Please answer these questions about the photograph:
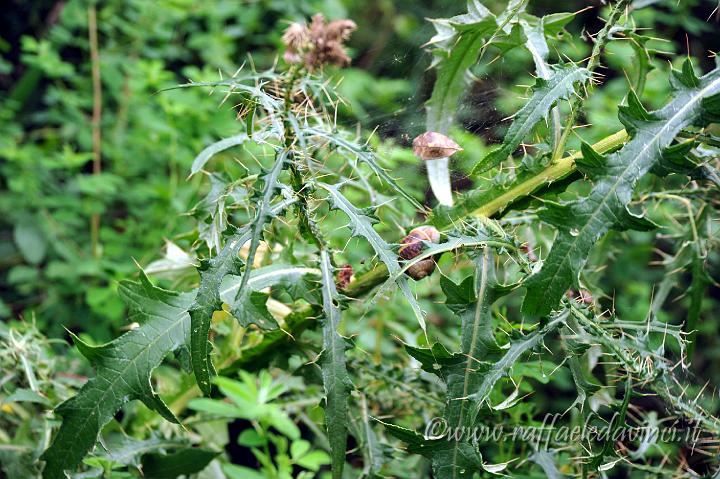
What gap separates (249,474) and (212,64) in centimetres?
242

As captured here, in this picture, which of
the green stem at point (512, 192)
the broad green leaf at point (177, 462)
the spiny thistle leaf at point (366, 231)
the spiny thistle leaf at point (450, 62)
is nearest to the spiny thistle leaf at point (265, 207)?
the spiny thistle leaf at point (366, 231)

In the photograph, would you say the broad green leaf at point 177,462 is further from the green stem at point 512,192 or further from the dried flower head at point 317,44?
the dried flower head at point 317,44

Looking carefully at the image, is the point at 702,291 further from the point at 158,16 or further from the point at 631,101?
the point at 158,16

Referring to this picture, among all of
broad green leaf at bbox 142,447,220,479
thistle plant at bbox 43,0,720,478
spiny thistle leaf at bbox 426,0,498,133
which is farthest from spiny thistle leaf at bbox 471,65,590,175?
broad green leaf at bbox 142,447,220,479

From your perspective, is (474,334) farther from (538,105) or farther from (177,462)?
(177,462)

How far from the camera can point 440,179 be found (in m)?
1.55

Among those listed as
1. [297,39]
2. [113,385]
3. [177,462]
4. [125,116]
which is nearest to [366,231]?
[297,39]

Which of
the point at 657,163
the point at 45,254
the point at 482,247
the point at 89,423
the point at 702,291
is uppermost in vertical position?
the point at 657,163

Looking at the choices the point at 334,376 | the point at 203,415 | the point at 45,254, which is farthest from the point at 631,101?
the point at 45,254

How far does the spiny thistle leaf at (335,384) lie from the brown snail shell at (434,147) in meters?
0.36

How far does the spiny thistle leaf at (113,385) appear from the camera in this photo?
1245 millimetres

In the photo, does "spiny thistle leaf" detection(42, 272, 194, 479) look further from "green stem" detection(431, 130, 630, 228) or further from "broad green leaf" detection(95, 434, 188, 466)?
"green stem" detection(431, 130, 630, 228)

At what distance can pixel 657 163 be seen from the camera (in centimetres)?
112

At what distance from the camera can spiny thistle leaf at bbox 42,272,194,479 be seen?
4.09ft
